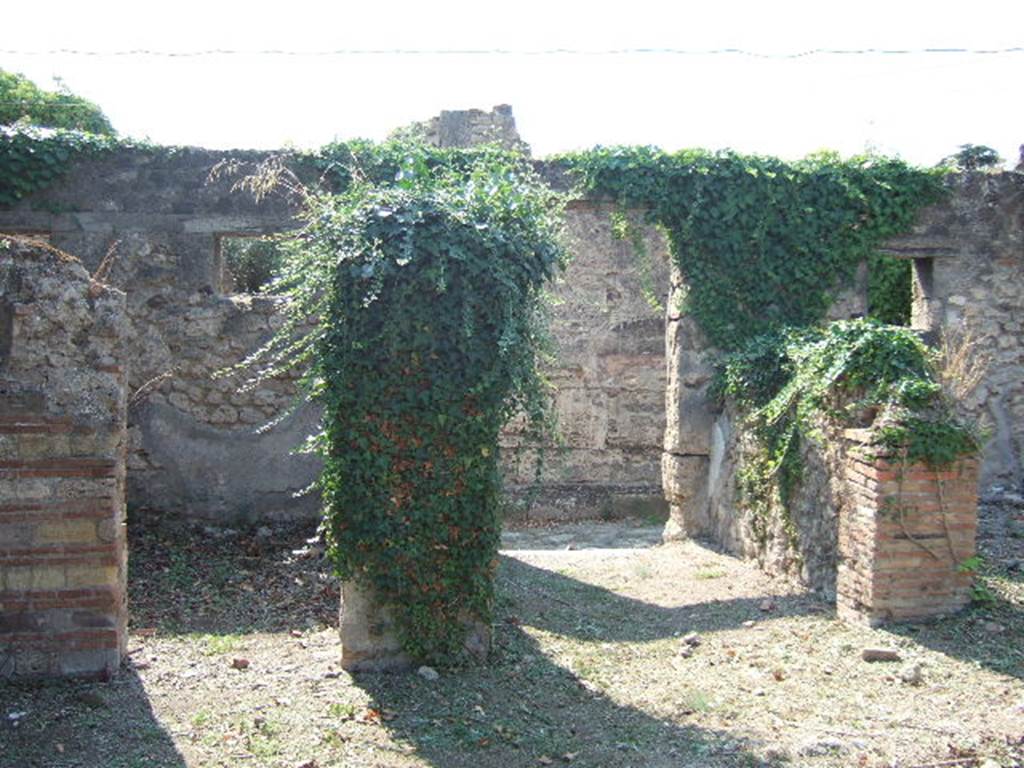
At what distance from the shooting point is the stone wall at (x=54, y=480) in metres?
4.82

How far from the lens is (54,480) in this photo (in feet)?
15.9

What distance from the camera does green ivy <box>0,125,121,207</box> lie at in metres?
8.19

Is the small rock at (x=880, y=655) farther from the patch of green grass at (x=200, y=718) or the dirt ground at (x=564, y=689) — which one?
the patch of green grass at (x=200, y=718)

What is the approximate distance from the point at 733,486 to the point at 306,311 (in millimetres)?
4202

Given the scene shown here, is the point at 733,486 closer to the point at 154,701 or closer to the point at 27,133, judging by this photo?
the point at 154,701

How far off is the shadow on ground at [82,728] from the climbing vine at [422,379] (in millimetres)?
1196

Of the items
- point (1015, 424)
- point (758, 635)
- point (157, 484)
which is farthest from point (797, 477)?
point (157, 484)

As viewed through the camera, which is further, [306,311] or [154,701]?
[306,311]

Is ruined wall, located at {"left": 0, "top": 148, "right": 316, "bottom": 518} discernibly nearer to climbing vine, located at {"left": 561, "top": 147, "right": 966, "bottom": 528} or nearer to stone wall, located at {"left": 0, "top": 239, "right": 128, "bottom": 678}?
climbing vine, located at {"left": 561, "top": 147, "right": 966, "bottom": 528}

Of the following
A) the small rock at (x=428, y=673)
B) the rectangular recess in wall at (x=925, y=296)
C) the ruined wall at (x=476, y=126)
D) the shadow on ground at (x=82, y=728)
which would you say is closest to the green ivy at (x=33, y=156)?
the shadow on ground at (x=82, y=728)

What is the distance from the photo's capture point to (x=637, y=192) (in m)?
8.83

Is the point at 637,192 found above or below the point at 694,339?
above

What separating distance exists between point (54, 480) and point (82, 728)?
117 centimetres

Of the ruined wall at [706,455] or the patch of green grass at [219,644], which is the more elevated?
the ruined wall at [706,455]
